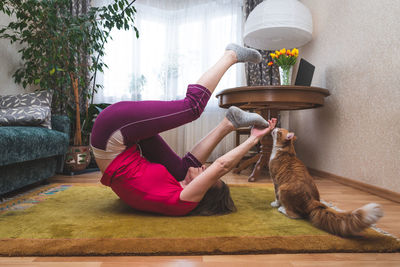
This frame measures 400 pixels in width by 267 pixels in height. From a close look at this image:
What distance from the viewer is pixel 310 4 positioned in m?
2.98

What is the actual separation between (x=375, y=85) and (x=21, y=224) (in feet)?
7.50

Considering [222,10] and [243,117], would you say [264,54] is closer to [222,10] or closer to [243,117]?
[222,10]

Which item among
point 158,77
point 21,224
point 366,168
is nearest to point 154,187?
point 21,224

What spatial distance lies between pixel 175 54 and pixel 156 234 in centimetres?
312

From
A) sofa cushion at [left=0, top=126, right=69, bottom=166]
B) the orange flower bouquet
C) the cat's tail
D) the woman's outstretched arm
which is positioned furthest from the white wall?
sofa cushion at [left=0, top=126, right=69, bottom=166]

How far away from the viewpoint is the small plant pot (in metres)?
2.54

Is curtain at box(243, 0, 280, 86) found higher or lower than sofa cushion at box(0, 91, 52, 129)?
higher

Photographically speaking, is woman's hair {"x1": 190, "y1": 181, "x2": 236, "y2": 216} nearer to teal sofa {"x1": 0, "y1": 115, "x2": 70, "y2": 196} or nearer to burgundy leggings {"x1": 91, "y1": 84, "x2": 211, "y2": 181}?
burgundy leggings {"x1": 91, "y1": 84, "x2": 211, "y2": 181}

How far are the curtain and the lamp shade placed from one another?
72 centimetres

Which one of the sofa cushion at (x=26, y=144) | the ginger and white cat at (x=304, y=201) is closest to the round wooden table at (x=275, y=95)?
the ginger and white cat at (x=304, y=201)

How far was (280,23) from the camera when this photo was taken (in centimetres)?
239

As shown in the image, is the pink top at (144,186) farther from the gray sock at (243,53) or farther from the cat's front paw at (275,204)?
the gray sock at (243,53)

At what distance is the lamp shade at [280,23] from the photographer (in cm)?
240

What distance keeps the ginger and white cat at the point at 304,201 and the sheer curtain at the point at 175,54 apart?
229cm
